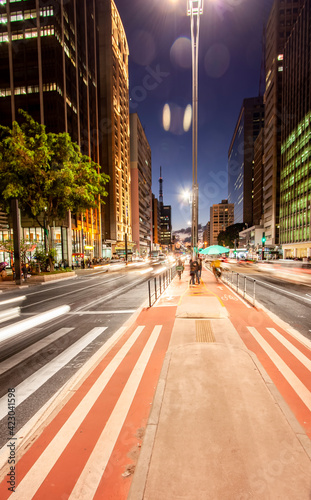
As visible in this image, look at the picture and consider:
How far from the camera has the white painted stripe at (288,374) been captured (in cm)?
378

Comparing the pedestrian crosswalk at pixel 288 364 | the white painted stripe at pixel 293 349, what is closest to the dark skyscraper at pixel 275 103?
the white painted stripe at pixel 293 349

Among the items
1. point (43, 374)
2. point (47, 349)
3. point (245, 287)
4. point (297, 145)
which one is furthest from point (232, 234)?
point (43, 374)

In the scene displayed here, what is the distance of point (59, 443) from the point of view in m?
2.96

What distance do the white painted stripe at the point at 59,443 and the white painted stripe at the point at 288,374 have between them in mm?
3531

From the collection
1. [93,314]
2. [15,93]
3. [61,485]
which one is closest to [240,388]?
[61,485]

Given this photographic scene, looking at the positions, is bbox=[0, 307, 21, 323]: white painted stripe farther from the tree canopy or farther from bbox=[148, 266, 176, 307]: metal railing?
the tree canopy

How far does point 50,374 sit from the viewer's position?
4801mm

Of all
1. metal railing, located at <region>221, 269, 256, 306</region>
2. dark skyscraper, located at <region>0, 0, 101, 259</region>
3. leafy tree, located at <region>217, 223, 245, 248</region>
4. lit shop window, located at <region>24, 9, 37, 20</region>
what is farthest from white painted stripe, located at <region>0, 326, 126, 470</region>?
leafy tree, located at <region>217, 223, 245, 248</region>

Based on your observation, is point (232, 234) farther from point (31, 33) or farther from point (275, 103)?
point (31, 33)

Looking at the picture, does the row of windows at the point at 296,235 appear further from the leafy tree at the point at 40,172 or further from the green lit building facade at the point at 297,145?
the leafy tree at the point at 40,172

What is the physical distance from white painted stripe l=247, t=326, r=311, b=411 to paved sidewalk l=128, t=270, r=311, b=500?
0.60 meters

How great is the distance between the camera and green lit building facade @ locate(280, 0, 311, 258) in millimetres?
49266

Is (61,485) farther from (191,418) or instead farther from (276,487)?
(276,487)

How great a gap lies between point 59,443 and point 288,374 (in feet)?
14.1
